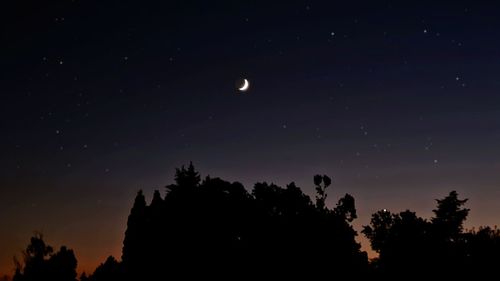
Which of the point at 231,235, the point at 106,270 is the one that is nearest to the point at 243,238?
the point at 231,235

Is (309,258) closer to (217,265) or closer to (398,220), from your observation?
(217,265)

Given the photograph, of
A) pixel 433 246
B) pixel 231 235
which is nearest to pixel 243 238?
pixel 231 235

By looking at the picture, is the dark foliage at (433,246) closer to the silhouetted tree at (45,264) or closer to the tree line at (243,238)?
the tree line at (243,238)

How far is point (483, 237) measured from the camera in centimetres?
4491

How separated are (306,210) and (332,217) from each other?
74.8 inches

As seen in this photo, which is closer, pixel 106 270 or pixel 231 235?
pixel 231 235

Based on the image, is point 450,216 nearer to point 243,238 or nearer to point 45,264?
point 243,238

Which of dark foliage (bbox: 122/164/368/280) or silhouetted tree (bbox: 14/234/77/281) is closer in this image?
dark foliage (bbox: 122/164/368/280)

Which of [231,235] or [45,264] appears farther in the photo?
[45,264]

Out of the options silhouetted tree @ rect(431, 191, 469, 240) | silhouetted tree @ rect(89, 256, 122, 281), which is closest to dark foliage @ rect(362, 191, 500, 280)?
silhouetted tree @ rect(431, 191, 469, 240)

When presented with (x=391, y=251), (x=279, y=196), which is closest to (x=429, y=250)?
(x=391, y=251)

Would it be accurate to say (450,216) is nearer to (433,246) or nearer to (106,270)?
(433,246)

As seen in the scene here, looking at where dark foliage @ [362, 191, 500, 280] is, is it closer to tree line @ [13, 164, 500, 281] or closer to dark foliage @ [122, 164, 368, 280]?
tree line @ [13, 164, 500, 281]

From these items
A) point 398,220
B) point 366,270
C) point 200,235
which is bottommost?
point 366,270
